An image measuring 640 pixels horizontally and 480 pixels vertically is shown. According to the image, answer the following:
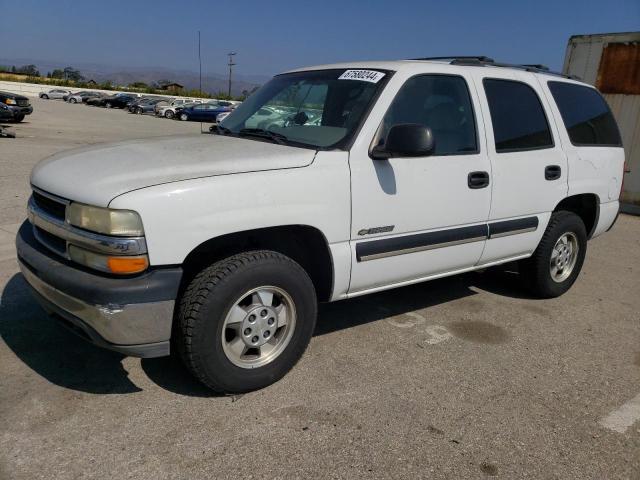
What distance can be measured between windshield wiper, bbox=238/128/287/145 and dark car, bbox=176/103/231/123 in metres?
33.1

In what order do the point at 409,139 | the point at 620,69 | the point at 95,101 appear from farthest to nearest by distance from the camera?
the point at 95,101
the point at 620,69
the point at 409,139

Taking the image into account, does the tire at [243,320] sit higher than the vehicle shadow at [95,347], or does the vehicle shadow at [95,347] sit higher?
the tire at [243,320]

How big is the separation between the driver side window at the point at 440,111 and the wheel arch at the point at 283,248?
77cm

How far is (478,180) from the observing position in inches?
148

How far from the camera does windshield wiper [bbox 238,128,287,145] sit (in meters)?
3.37

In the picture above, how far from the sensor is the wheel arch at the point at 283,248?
2.89 meters

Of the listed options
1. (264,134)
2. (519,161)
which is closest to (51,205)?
(264,134)

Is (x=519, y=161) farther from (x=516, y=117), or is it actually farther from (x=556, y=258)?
(x=556, y=258)

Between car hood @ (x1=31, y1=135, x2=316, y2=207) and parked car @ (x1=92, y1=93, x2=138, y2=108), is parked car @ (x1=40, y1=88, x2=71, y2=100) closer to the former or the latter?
parked car @ (x1=92, y1=93, x2=138, y2=108)

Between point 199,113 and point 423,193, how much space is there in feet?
117

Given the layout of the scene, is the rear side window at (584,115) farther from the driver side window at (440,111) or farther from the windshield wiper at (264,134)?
the windshield wiper at (264,134)

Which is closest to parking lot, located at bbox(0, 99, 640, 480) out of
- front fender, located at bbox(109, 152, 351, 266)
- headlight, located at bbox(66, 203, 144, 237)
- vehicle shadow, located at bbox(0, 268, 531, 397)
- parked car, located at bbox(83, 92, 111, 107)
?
vehicle shadow, located at bbox(0, 268, 531, 397)

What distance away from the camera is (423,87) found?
3.56 metres

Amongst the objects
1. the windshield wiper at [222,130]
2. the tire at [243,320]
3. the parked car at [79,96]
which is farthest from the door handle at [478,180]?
the parked car at [79,96]
